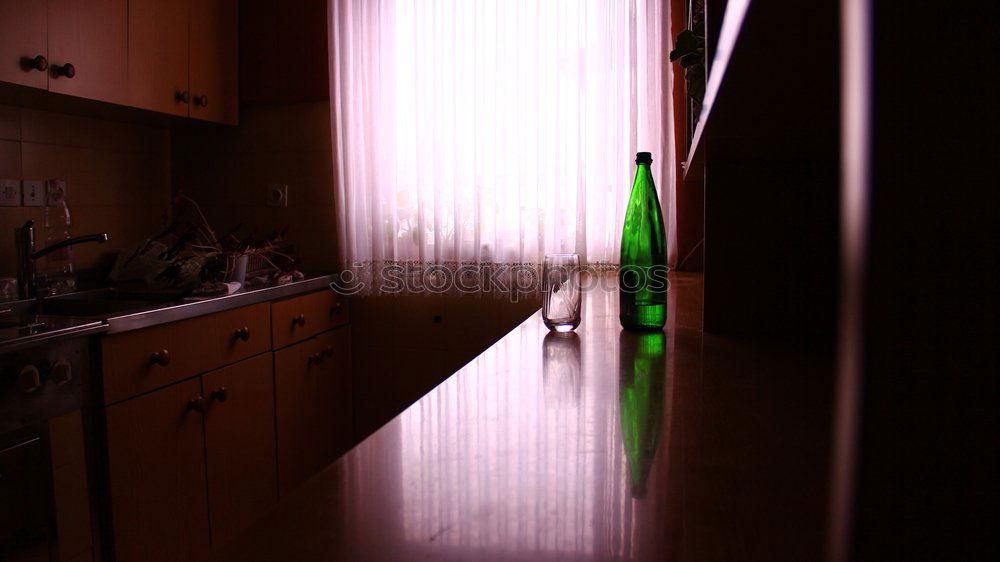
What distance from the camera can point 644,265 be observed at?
121 cm

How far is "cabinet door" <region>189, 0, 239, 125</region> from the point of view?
257cm

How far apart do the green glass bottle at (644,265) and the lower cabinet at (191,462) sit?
4.27ft

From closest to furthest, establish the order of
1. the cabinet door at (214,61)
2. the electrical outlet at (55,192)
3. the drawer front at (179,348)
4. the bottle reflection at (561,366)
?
1. the bottle reflection at (561,366)
2. the drawer front at (179,348)
3. the electrical outlet at (55,192)
4. the cabinet door at (214,61)

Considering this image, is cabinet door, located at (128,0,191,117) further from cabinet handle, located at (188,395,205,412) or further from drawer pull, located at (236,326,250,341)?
cabinet handle, located at (188,395,205,412)

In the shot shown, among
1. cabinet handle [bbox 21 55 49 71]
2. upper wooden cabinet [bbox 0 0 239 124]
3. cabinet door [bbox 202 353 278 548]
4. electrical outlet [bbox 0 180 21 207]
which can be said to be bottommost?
cabinet door [bbox 202 353 278 548]

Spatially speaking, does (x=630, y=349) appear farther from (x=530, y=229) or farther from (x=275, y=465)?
(x=275, y=465)

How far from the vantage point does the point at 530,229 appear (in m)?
2.49

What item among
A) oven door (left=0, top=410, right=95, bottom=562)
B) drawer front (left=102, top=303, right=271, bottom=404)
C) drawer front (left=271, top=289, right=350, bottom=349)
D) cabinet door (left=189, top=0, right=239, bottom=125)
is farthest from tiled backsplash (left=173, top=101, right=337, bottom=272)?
oven door (left=0, top=410, right=95, bottom=562)

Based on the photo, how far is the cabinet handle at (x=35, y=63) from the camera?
1869mm

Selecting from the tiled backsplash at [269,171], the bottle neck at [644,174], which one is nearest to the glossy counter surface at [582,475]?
the bottle neck at [644,174]

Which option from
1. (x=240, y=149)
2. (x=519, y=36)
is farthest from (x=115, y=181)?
(x=519, y=36)

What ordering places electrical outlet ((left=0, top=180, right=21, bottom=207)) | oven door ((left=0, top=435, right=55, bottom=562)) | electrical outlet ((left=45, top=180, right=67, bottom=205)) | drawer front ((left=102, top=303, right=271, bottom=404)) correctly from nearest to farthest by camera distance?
oven door ((left=0, top=435, right=55, bottom=562))
drawer front ((left=102, top=303, right=271, bottom=404))
electrical outlet ((left=0, top=180, right=21, bottom=207))
electrical outlet ((left=45, top=180, right=67, bottom=205))

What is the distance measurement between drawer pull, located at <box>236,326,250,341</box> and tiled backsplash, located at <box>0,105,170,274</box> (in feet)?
2.65

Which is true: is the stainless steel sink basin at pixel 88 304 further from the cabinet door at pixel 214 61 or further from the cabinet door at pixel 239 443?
the cabinet door at pixel 214 61
